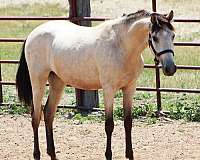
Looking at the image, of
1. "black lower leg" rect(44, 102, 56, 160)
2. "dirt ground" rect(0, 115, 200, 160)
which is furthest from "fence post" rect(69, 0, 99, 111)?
"black lower leg" rect(44, 102, 56, 160)

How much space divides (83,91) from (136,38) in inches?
114

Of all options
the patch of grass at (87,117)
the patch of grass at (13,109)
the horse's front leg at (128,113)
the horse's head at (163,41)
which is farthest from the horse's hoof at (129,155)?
the patch of grass at (13,109)

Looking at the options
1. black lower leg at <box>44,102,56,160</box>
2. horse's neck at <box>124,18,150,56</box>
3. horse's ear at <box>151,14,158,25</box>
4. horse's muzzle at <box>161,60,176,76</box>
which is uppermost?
horse's ear at <box>151,14,158,25</box>

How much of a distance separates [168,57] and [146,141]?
203cm

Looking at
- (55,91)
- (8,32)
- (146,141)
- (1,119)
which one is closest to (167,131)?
(146,141)

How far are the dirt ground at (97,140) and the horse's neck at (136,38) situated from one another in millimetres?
1264

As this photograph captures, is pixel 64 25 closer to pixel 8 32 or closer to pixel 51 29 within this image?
pixel 51 29

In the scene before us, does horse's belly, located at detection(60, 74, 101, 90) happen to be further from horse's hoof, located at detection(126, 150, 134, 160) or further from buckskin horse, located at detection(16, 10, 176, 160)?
horse's hoof, located at detection(126, 150, 134, 160)

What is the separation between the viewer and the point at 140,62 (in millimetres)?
5855

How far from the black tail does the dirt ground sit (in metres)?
0.59

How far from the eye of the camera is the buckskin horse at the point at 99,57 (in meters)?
5.44

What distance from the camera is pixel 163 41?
5.32 metres

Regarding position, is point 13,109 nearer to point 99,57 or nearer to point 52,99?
point 52,99

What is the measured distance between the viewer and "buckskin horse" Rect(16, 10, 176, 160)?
5438 mm
